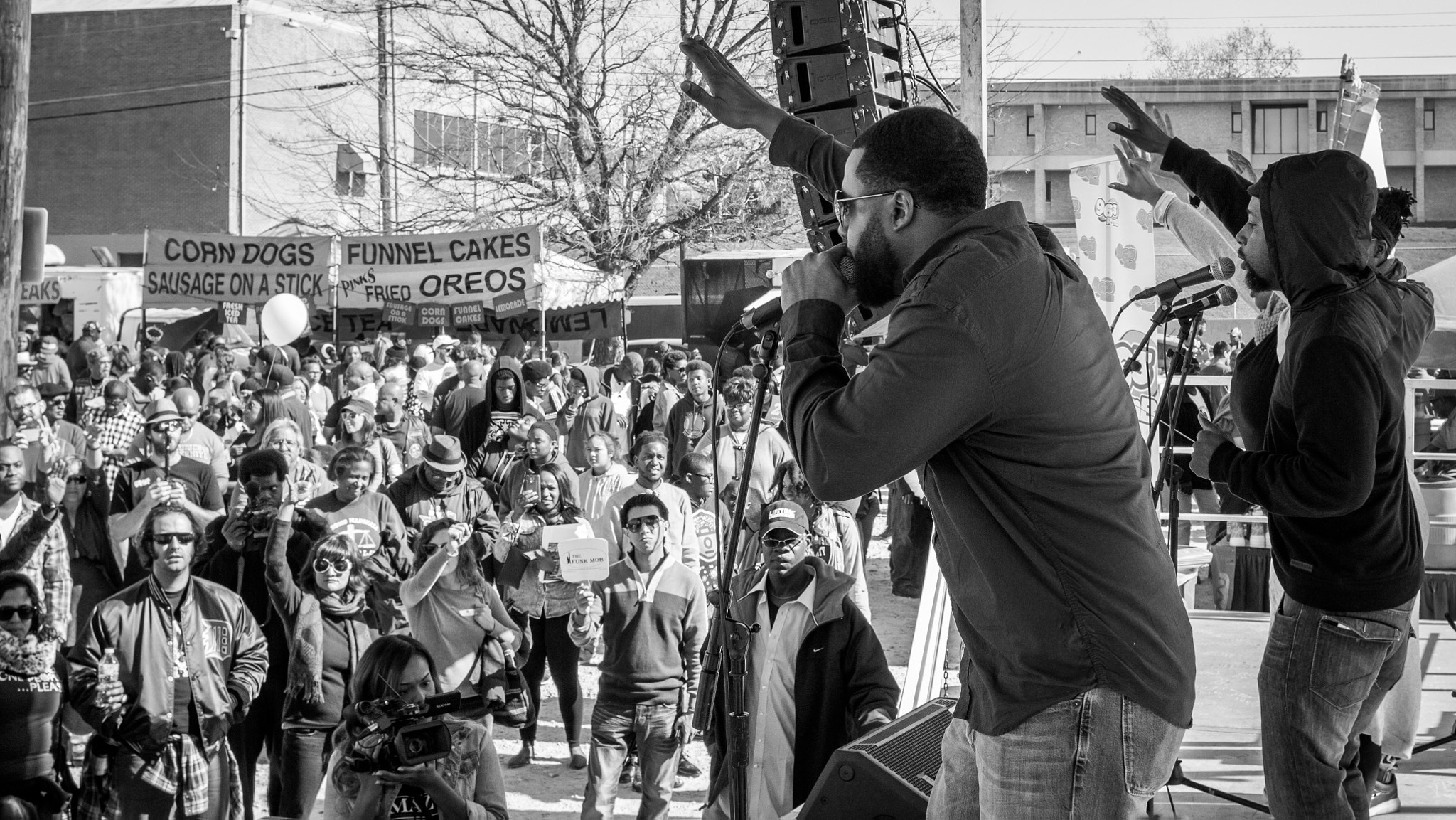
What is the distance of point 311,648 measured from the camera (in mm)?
5824

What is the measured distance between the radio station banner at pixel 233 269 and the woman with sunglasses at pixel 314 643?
1236 cm

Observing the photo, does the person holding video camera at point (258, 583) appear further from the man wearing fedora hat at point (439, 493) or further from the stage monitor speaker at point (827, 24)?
the stage monitor speaker at point (827, 24)

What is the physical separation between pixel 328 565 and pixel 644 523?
144cm

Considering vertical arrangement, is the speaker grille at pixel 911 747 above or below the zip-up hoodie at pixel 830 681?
above

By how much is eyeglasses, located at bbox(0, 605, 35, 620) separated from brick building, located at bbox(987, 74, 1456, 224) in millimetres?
37365

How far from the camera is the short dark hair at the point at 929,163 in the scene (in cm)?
215

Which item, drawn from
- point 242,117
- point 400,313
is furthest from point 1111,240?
point 242,117

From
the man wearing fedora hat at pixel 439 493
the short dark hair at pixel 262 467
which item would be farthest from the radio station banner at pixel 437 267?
the short dark hair at pixel 262 467

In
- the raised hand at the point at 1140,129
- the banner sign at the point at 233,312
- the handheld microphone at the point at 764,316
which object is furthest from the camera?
the banner sign at the point at 233,312

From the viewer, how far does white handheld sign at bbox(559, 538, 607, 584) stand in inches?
241

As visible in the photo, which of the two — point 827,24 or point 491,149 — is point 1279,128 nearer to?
point 491,149

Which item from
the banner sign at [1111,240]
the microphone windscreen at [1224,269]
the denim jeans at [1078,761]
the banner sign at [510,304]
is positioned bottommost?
the denim jeans at [1078,761]

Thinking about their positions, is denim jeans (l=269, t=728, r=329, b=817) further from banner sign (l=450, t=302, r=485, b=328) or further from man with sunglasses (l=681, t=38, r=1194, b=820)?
banner sign (l=450, t=302, r=485, b=328)

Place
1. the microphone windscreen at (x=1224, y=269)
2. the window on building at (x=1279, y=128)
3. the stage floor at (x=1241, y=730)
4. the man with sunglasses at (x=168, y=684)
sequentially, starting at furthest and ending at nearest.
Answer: the window on building at (x=1279, y=128)
the stage floor at (x=1241, y=730)
the man with sunglasses at (x=168, y=684)
the microphone windscreen at (x=1224, y=269)
